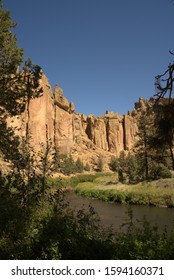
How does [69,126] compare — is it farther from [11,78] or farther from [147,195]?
[11,78]

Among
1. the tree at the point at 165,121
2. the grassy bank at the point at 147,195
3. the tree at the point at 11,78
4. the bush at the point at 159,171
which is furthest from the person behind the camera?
the bush at the point at 159,171

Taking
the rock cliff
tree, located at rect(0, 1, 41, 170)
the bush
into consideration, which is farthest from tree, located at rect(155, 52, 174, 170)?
the rock cliff

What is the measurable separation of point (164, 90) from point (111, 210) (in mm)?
22858

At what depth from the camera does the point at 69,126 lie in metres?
114

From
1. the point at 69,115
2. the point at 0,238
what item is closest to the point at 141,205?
the point at 0,238

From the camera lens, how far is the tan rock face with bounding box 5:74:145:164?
9219 cm

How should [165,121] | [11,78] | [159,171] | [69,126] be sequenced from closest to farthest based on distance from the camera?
[165,121] → [11,78] → [159,171] → [69,126]

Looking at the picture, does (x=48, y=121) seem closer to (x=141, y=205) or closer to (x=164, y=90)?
(x=141, y=205)

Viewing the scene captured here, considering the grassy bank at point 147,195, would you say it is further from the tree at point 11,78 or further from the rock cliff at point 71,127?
the tree at point 11,78

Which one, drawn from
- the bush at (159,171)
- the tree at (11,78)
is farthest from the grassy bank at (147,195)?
the tree at (11,78)

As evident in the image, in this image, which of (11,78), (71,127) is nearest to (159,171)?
(11,78)

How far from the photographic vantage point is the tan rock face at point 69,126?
9219 centimetres

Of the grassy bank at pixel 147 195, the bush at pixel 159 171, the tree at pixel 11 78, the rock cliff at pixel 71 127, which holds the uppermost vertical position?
the rock cliff at pixel 71 127

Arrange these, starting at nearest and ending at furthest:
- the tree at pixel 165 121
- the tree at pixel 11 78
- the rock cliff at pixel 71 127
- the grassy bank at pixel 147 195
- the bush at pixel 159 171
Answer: the tree at pixel 165 121, the tree at pixel 11 78, the grassy bank at pixel 147 195, the bush at pixel 159 171, the rock cliff at pixel 71 127
